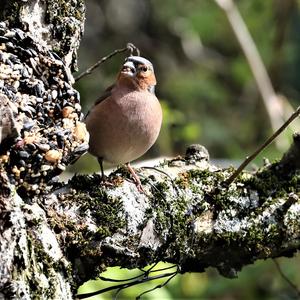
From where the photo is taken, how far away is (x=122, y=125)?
367 cm

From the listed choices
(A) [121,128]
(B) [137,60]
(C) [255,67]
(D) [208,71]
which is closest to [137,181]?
(A) [121,128]

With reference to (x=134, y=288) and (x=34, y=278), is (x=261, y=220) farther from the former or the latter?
(x=134, y=288)

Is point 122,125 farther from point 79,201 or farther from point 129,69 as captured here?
point 79,201

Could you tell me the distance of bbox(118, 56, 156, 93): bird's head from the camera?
12.9ft

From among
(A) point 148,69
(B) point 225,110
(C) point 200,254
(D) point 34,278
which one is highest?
(B) point 225,110

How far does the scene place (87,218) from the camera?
2.61 m

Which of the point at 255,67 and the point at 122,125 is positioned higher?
the point at 255,67

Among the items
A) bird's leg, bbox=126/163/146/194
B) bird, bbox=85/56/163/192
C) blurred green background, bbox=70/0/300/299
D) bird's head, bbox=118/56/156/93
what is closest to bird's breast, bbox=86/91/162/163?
bird, bbox=85/56/163/192

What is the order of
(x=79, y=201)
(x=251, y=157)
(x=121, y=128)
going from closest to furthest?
(x=79, y=201) → (x=251, y=157) → (x=121, y=128)

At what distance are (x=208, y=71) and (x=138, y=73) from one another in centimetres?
520

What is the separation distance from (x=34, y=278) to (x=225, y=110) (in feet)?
22.3

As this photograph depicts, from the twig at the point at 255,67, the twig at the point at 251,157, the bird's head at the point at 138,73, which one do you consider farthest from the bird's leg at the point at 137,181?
the twig at the point at 255,67

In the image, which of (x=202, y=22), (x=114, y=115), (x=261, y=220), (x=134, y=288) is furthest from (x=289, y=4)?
(x=261, y=220)

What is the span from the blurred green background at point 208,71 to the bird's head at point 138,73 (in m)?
2.05
